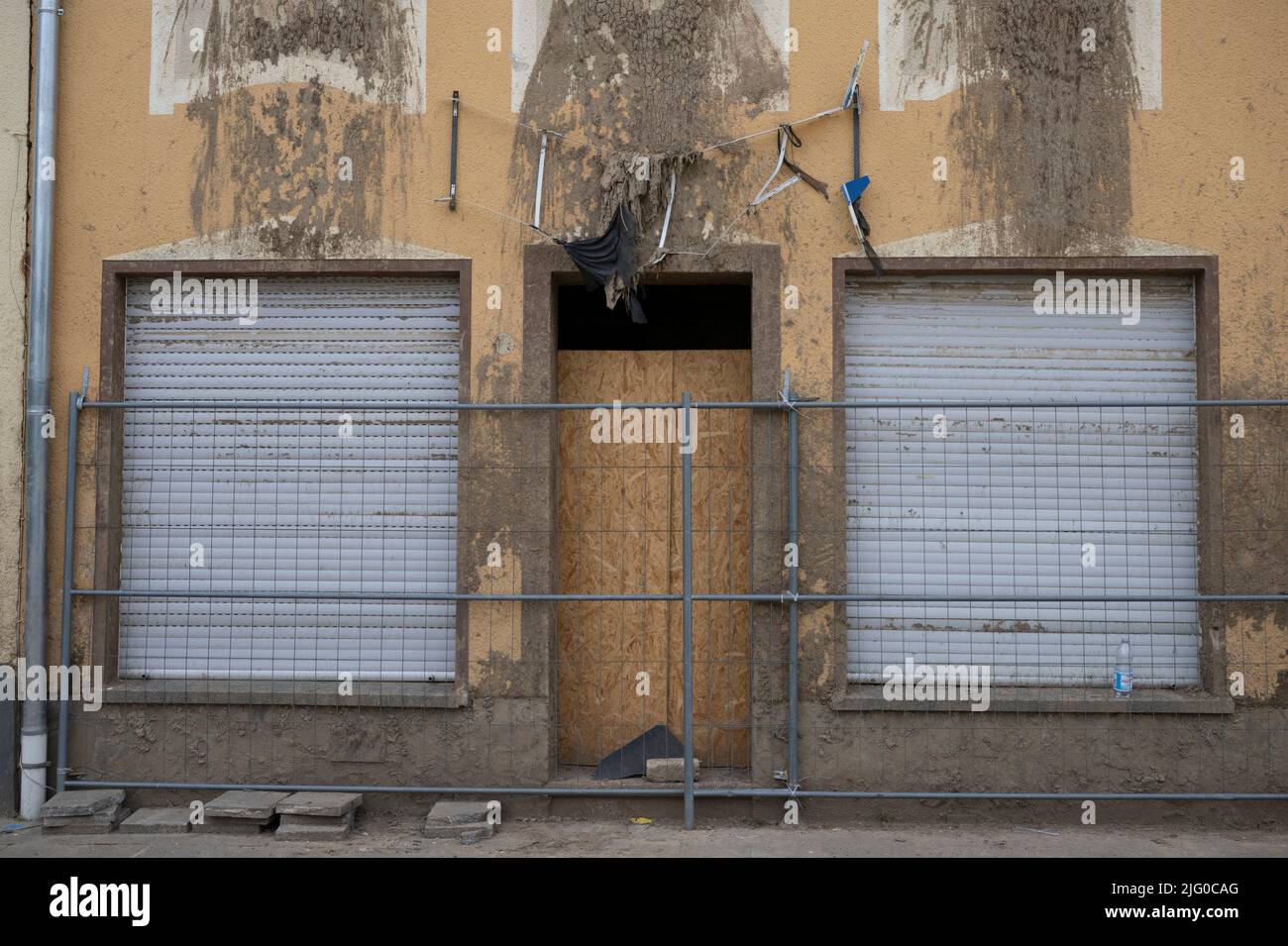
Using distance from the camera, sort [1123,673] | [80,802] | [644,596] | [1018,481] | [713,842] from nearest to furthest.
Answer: [713,842]
[644,596]
[80,802]
[1123,673]
[1018,481]

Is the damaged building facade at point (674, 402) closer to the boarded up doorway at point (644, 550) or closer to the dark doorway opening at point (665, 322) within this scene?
the boarded up doorway at point (644, 550)

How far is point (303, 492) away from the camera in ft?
25.8

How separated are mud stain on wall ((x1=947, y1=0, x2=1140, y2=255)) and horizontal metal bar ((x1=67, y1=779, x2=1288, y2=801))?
11.2 feet

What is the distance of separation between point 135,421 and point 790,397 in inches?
170

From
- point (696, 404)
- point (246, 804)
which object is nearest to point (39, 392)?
point (246, 804)

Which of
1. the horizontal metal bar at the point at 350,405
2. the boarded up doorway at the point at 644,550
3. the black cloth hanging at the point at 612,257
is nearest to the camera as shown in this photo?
the horizontal metal bar at the point at 350,405

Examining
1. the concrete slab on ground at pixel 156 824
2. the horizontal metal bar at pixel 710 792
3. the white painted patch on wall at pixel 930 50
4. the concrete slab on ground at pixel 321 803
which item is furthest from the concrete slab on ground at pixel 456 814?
the white painted patch on wall at pixel 930 50

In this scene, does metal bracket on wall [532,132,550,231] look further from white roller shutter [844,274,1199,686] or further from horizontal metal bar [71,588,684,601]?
horizontal metal bar [71,588,684,601]

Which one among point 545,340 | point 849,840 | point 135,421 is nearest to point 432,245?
point 545,340

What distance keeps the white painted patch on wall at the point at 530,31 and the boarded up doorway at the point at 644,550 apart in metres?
1.78

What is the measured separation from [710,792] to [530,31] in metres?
4.97

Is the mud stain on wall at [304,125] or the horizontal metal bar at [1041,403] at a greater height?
the mud stain on wall at [304,125]

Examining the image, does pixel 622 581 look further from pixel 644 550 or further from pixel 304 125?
pixel 304 125

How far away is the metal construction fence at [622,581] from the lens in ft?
24.6
